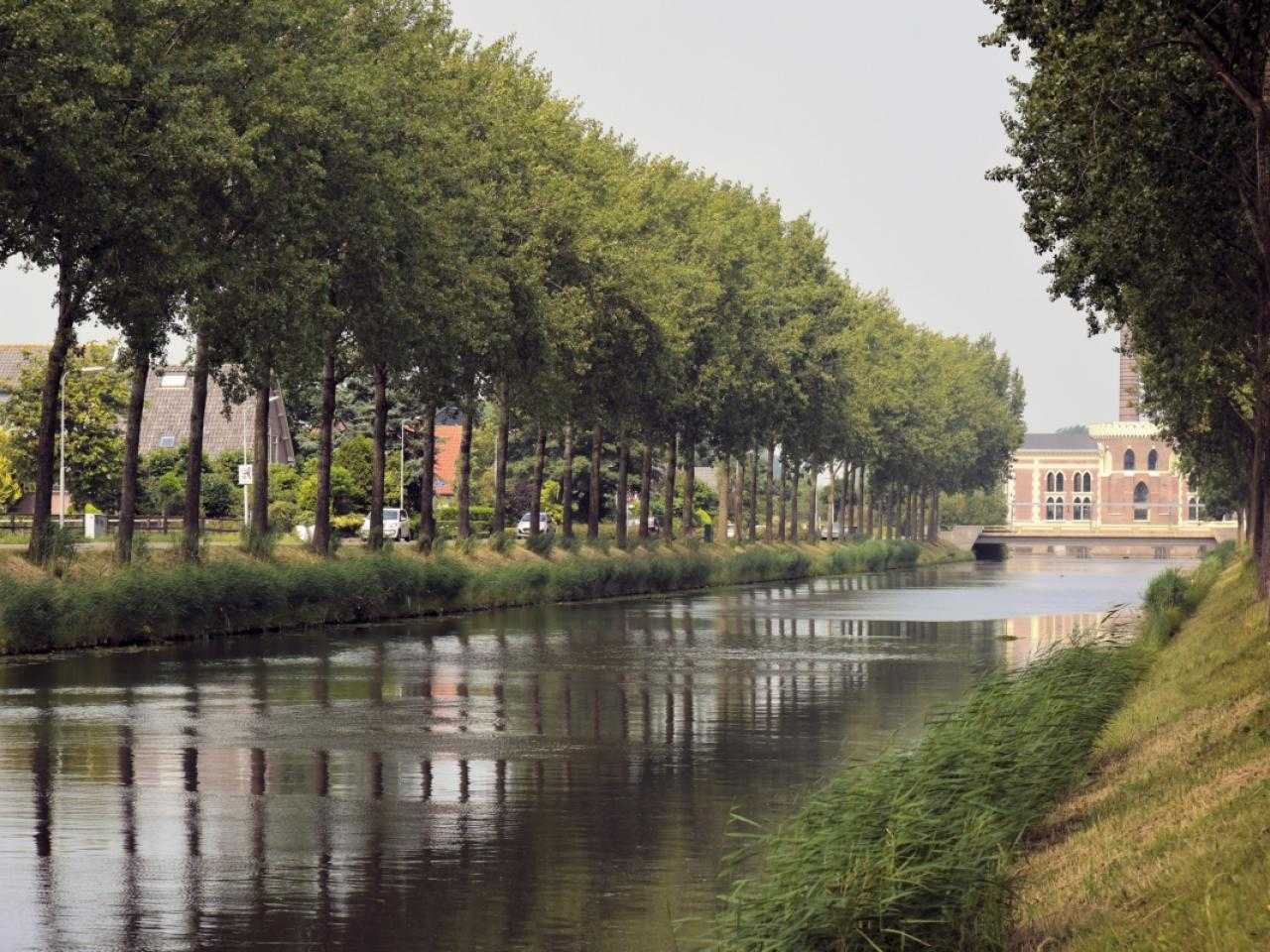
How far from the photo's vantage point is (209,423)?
124m

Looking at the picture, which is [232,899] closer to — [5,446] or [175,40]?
[175,40]

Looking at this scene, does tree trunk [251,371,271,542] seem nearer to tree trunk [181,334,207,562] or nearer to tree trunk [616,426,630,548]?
tree trunk [181,334,207,562]

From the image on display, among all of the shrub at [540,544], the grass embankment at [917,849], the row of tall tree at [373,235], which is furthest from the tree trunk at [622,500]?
the grass embankment at [917,849]

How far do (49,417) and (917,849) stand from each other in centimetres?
3273

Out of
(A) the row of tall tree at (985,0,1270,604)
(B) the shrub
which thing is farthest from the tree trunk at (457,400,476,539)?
(A) the row of tall tree at (985,0,1270,604)

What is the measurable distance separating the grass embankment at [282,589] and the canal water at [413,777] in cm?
126

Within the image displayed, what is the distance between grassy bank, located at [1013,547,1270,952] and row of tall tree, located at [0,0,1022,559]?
69.6 feet

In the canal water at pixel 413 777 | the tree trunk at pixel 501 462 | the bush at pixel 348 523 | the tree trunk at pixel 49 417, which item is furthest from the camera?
Result: the bush at pixel 348 523

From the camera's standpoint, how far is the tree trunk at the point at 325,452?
177 feet

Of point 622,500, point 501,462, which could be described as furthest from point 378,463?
point 622,500

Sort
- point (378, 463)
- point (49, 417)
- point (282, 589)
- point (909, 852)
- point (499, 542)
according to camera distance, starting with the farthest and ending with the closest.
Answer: point (499, 542), point (378, 463), point (282, 589), point (49, 417), point (909, 852)

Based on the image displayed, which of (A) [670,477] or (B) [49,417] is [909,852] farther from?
(A) [670,477]

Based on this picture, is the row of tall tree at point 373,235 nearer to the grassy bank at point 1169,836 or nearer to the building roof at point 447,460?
the grassy bank at point 1169,836

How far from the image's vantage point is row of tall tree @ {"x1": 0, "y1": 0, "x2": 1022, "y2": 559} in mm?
37219
